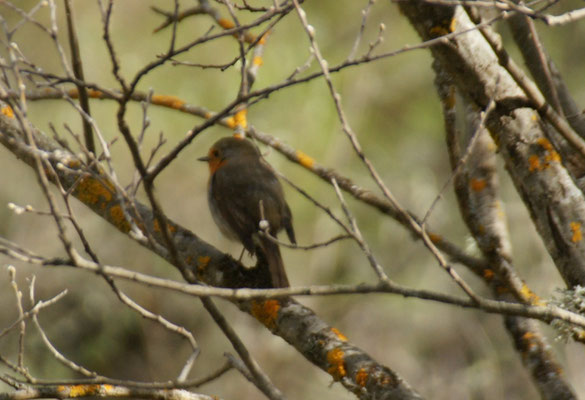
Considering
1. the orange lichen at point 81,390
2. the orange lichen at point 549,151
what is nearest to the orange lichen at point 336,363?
the orange lichen at point 81,390

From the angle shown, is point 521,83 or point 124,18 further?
point 124,18

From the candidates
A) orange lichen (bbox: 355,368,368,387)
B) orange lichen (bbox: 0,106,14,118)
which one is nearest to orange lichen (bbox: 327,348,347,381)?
orange lichen (bbox: 355,368,368,387)

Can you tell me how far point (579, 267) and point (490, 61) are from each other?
0.86 meters

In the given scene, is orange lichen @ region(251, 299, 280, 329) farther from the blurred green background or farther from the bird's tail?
the blurred green background

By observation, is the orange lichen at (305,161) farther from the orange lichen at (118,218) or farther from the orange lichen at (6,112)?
the orange lichen at (6,112)

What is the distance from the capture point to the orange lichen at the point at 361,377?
2.83 metres

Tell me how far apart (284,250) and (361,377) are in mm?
6564

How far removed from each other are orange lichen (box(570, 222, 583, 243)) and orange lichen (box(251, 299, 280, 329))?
121 centimetres

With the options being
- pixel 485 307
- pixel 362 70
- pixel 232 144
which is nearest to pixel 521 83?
pixel 485 307

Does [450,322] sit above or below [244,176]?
above

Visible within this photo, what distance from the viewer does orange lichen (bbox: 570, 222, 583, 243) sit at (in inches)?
114

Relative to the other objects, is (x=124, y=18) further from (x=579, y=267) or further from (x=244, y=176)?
(x=579, y=267)

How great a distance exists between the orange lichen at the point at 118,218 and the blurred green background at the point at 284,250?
4.66m

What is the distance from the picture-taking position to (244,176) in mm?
4969
